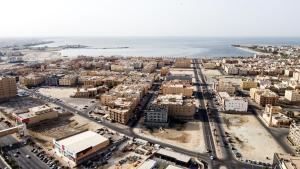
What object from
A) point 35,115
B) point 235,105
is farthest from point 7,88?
point 235,105

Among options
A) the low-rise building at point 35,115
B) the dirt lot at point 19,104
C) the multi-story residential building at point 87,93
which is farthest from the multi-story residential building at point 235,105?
the dirt lot at point 19,104

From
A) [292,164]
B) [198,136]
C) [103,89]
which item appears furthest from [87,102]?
[292,164]

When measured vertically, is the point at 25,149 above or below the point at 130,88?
below

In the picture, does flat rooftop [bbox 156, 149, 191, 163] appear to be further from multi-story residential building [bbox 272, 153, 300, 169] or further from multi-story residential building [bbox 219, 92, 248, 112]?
multi-story residential building [bbox 219, 92, 248, 112]

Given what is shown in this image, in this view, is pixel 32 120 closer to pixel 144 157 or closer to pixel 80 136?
pixel 80 136

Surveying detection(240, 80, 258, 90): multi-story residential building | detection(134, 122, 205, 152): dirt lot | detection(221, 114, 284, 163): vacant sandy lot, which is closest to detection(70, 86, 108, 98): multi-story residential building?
detection(134, 122, 205, 152): dirt lot

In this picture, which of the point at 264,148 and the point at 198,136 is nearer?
the point at 264,148

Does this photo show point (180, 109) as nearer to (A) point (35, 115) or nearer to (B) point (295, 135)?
(B) point (295, 135)
